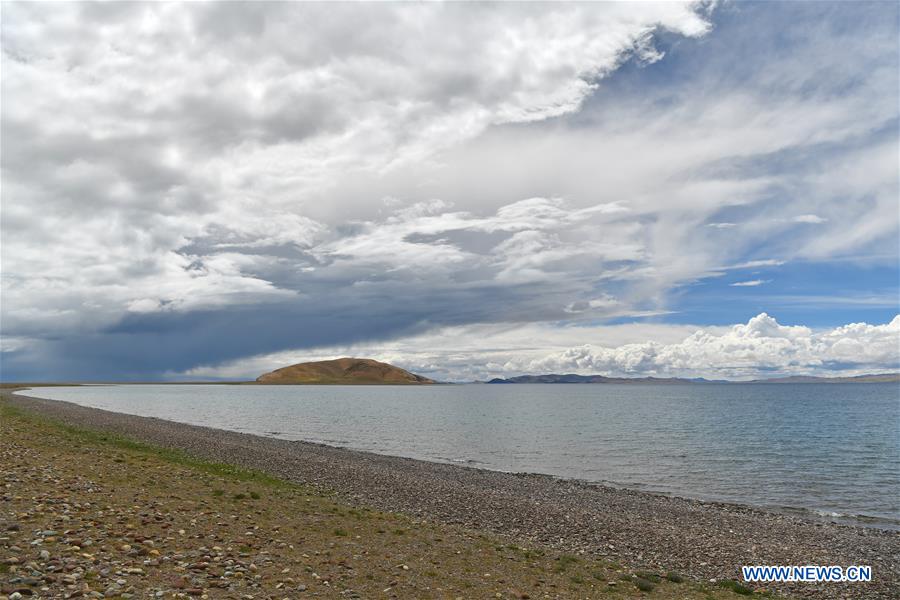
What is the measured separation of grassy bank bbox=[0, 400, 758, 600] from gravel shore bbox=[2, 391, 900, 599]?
3.09m

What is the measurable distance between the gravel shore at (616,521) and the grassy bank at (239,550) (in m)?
3.09

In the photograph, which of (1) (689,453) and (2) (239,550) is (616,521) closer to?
(2) (239,550)

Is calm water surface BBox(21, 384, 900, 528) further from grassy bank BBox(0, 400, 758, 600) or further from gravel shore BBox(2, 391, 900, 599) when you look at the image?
grassy bank BBox(0, 400, 758, 600)

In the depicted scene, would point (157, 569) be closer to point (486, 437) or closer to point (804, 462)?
point (804, 462)

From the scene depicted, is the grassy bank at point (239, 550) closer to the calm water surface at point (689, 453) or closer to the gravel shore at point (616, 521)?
the gravel shore at point (616, 521)

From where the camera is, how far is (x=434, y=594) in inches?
575

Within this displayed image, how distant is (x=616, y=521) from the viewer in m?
27.2

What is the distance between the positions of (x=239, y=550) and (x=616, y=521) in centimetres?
1874

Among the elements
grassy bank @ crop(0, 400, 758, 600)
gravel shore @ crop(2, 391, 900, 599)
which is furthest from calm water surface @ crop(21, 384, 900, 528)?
grassy bank @ crop(0, 400, 758, 600)

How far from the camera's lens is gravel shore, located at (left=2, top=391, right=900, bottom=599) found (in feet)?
70.6

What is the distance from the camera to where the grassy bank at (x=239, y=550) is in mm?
12562

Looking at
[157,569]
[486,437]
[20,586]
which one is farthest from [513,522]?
[486,437]

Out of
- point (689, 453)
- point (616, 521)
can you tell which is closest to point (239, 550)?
point (616, 521)

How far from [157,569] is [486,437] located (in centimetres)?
6894
